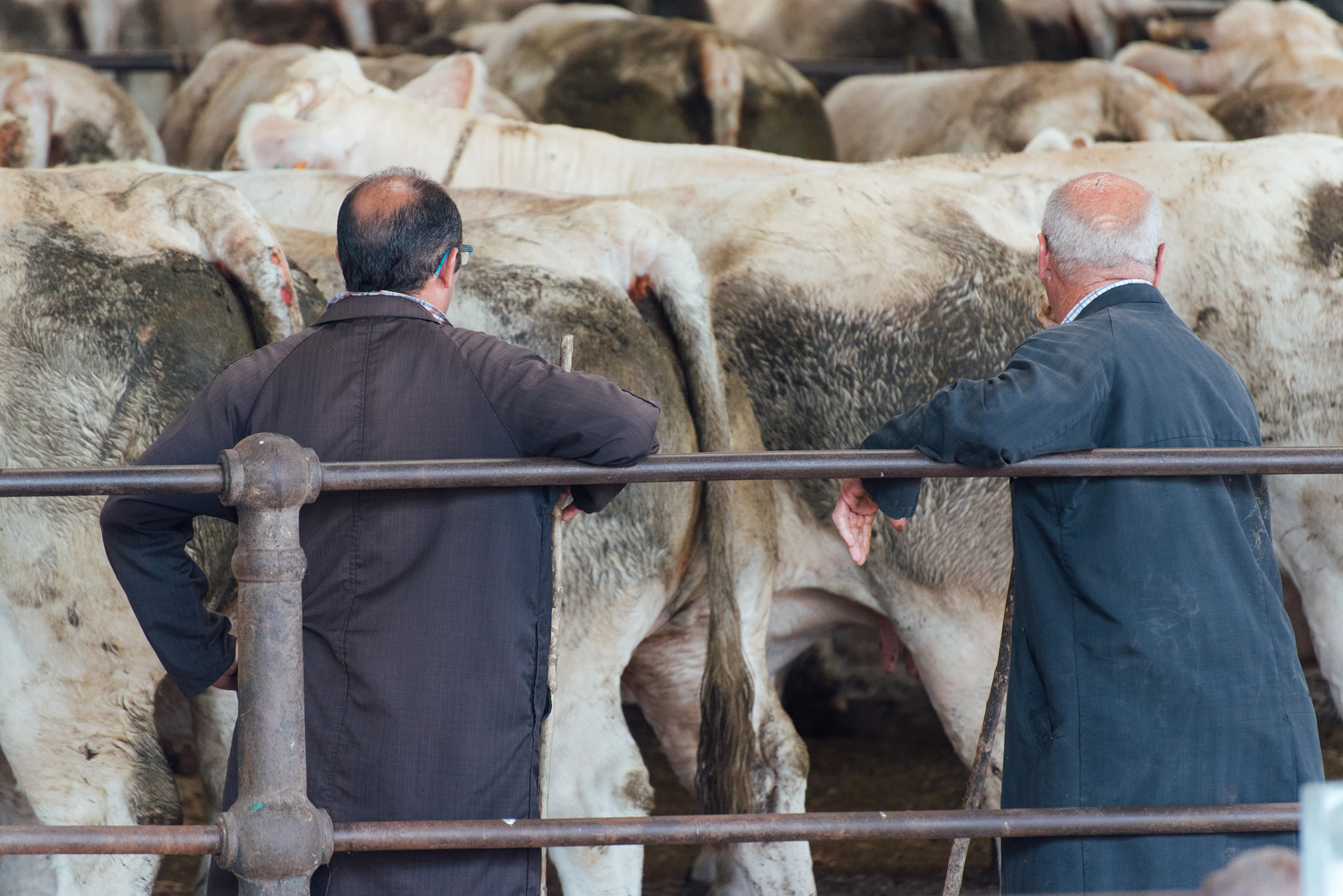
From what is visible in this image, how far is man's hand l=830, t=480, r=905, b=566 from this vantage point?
2.41m

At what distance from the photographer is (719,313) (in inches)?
146

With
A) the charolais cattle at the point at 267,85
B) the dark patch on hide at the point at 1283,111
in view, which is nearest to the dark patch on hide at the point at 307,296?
the charolais cattle at the point at 267,85

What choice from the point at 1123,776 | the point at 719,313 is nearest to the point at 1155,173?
the point at 719,313

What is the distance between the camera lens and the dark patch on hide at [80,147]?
22.6 ft

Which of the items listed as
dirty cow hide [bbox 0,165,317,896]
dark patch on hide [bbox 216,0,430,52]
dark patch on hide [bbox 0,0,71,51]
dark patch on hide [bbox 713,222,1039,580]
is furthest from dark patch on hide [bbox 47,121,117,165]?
dark patch on hide [bbox 713,222,1039,580]

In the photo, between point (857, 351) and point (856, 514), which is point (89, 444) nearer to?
point (856, 514)

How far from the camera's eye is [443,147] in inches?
234

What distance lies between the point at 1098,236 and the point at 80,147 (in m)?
5.72

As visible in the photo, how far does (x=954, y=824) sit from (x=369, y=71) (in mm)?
6916

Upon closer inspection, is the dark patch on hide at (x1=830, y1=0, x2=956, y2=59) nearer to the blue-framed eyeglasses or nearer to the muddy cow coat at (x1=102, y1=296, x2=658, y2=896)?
the blue-framed eyeglasses

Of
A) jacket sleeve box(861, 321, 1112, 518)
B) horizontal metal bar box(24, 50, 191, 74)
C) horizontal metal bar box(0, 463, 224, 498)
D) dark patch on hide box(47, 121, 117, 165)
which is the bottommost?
horizontal metal bar box(0, 463, 224, 498)

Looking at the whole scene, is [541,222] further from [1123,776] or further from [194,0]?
[194,0]

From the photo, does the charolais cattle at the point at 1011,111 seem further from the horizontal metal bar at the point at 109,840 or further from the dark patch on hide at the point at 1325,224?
the horizontal metal bar at the point at 109,840

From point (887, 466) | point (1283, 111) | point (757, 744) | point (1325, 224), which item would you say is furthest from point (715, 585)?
point (1283, 111)
